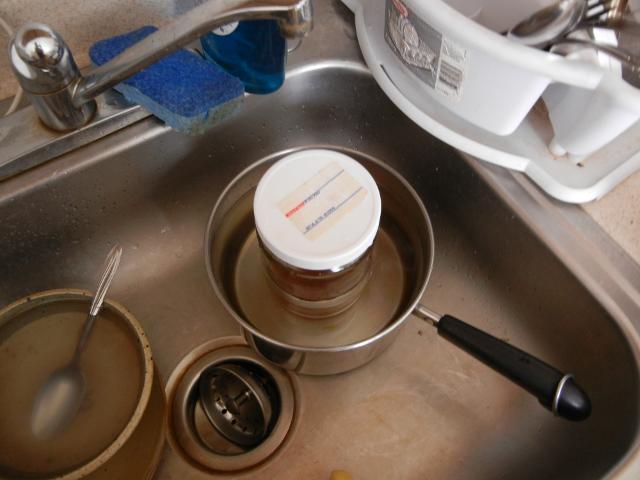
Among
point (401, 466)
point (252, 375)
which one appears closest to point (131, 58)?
point (252, 375)

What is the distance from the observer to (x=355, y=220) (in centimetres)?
48

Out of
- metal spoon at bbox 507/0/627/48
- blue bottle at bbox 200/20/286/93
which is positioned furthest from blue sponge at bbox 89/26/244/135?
metal spoon at bbox 507/0/627/48

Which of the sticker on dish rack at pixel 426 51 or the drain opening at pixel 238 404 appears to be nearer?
the sticker on dish rack at pixel 426 51

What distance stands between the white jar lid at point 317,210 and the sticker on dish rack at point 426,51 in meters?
0.10

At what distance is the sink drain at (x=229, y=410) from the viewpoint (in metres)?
0.56

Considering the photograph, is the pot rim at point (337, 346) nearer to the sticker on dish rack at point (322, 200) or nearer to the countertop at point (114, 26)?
the sticker on dish rack at point (322, 200)

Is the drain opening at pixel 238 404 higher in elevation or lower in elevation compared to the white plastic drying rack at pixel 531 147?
lower

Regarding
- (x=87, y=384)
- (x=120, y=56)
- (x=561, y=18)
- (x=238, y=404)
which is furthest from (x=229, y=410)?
(x=561, y=18)

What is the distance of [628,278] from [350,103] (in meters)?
0.34

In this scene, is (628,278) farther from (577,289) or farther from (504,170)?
(504,170)

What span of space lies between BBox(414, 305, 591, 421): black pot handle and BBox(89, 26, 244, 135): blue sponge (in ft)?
0.88

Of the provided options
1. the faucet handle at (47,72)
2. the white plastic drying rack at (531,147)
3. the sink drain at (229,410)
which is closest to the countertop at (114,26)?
the white plastic drying rack at (531,147)

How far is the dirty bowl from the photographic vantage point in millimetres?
476

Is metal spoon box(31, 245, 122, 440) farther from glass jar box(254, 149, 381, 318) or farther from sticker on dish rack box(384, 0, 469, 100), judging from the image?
sticker on dish rack box(384, 0, 469, 100)
